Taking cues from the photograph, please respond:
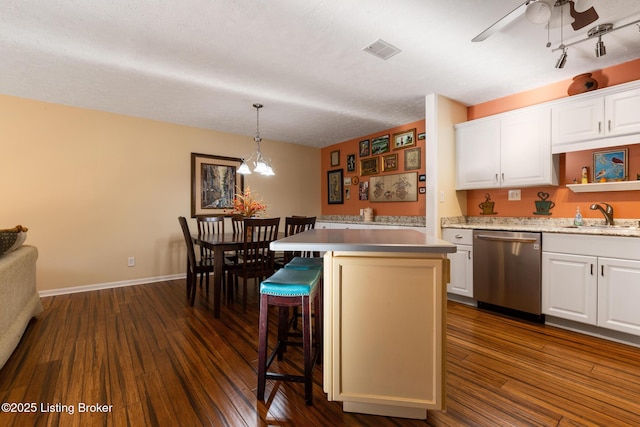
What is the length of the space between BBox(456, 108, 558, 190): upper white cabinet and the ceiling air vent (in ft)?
5.13

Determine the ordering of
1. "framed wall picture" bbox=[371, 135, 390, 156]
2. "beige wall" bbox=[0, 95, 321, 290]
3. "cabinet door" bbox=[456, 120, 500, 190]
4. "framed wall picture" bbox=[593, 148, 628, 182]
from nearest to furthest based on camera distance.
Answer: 1. "framed wall picture" bbox=[593, 148, 628, 182]
2. "cabinet door" bbox=[456, 120, 500, 190]
3. "beige wall" bbox=[0, 95, 321, 290]
4. "framed wall picture" bbox=[371, 135, 390, 156]

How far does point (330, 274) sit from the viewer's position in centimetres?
148

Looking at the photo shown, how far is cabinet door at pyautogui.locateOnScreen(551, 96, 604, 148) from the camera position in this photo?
2.67m

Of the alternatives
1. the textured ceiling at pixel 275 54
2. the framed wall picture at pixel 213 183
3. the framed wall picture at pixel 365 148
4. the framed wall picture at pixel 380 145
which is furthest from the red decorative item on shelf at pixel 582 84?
the framed wall picture at pixel 213 183

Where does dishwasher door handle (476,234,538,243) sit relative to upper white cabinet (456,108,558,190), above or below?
below

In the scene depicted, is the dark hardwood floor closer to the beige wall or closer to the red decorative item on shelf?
the beige wall

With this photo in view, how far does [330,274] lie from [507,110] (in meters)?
3.27

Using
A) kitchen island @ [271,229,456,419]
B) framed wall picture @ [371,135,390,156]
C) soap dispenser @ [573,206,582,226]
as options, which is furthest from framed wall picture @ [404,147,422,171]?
kitchen island @ [271,229,456,419]

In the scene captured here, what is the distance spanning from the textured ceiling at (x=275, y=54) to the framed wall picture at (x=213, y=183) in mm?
946

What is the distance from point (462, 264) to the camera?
3.25m

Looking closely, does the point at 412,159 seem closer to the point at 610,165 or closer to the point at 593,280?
the point at 610,165

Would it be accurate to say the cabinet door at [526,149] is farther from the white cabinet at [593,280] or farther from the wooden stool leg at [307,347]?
the wooden stool leg at [307,347]

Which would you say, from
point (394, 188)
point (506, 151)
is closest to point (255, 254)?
point (394, 188)

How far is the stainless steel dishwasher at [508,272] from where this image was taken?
272 cm
